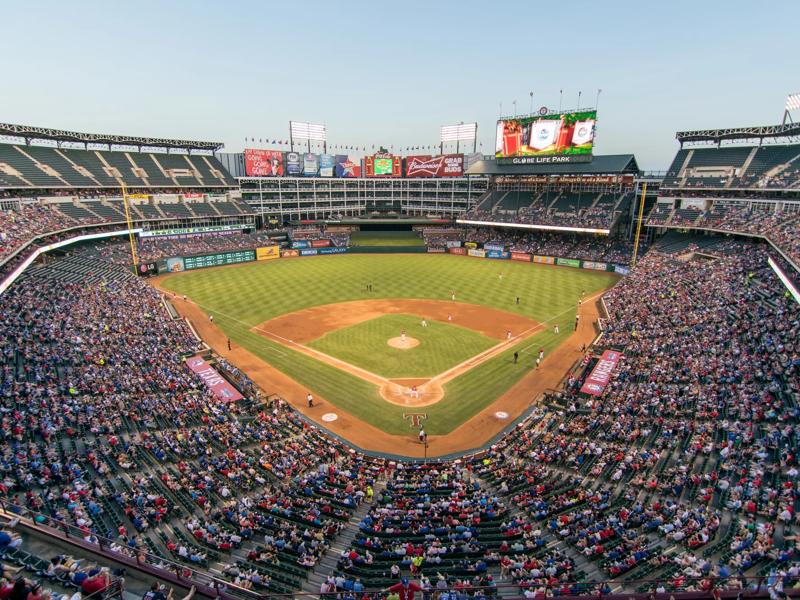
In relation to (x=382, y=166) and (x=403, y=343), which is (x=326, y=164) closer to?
(x=382, y=166)

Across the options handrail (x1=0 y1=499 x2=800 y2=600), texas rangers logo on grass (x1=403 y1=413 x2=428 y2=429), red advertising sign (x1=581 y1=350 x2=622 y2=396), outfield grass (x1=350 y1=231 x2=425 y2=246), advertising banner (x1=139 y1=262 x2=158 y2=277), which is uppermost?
handrail (x1=0 y1=499 x2=800 y2=600)

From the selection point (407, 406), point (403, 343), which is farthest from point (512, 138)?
point (407, 406)

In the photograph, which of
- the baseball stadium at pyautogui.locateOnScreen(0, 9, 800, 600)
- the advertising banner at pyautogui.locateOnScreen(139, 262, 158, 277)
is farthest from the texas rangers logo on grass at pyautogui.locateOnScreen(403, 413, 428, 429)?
the advertising banner at pyautogui.locateOnScreen(139, 262, 158, 277)

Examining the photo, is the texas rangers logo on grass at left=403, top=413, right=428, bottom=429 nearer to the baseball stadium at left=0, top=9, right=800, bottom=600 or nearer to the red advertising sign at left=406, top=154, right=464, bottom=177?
the baseball stadium at left=0, top=9, right=800, bottom=600

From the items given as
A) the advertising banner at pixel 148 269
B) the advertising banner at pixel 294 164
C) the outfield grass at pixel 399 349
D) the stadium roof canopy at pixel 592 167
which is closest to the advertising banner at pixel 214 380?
the outfield grass at pixel 399 349

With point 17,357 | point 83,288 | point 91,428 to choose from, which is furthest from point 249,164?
point 91,428

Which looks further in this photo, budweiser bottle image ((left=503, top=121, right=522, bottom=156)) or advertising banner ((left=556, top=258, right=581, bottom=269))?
budweiser bottle image ((left=503, top=121, right=522, bottom=156))

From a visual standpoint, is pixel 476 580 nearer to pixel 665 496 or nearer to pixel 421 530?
pixel 421 530
